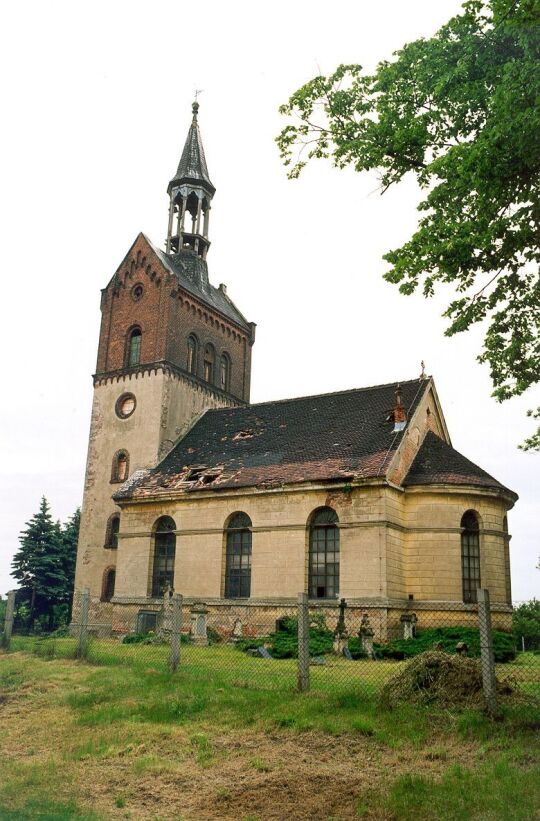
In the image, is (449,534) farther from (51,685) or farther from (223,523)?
(51,685)

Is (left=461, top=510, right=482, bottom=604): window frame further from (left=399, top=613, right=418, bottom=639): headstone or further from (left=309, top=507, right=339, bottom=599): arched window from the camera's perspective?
(left=309, top=507, right=339, bottom=599): arched window

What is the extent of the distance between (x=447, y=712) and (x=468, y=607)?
14.2 meters

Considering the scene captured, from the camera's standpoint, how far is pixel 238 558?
25.9 m

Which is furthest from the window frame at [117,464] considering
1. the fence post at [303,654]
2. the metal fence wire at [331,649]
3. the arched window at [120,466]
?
the fence post at [303,654]

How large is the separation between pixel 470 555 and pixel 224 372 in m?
18.0

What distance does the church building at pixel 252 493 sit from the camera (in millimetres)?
23438

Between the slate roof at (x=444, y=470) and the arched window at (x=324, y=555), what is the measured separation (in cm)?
288

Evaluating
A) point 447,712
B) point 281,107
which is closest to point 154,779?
point 447,712

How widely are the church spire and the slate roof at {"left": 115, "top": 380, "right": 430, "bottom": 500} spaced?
11.4 meters

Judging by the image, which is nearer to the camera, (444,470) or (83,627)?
(83,627)

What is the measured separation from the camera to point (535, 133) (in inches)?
397

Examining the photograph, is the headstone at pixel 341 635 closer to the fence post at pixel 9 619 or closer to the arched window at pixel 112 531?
the fence post at pixel 9 619

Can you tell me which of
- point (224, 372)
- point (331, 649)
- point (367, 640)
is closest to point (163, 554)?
point (331, 649)

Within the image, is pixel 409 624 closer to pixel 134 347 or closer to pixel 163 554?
pixel 163 554
